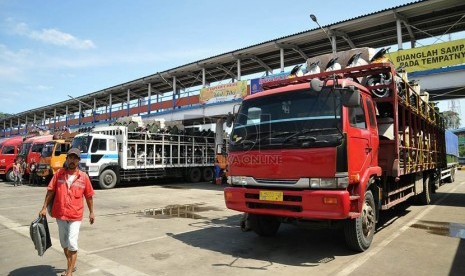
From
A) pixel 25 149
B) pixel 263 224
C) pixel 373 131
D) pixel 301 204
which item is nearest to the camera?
pixel 301 204

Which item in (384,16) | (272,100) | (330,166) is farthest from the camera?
(384,16)

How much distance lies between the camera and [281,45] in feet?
66.9

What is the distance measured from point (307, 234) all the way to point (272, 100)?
2846mm

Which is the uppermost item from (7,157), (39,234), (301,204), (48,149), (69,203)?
(48,149)

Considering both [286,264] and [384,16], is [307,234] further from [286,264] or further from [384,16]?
[384,16]

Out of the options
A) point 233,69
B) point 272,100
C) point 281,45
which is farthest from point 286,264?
point 233,69

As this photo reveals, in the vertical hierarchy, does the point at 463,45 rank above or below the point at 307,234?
above

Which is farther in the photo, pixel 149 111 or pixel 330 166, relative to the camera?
pixel 149 111

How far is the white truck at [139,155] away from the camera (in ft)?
54.6

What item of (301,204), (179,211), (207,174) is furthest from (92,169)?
(301,204)

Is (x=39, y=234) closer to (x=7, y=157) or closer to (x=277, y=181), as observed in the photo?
(x=277, y=181)

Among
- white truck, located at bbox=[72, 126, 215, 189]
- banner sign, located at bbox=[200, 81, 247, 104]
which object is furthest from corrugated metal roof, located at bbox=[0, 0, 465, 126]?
white truck, located at bbox=[72, 126, 215, 189]

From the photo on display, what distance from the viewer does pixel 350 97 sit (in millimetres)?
5160

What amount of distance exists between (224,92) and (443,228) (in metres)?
13.8
